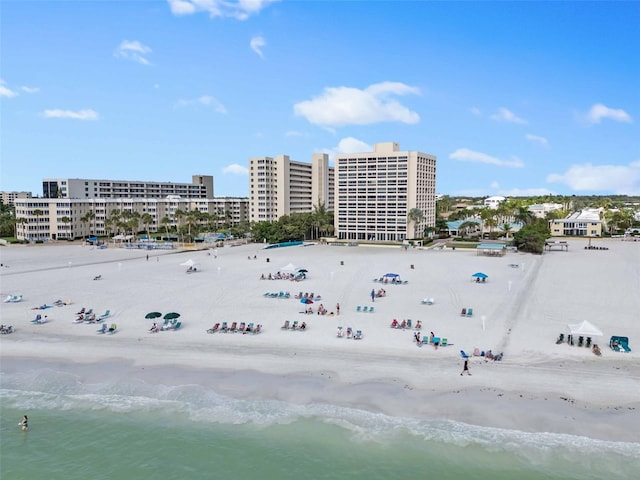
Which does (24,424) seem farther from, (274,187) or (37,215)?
(274,187)

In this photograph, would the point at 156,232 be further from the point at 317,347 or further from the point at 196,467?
the point at 196,467

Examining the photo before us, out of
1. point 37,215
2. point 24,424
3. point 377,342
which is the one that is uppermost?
point 37,215

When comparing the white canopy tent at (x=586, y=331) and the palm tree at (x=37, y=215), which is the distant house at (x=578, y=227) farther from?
the palm tree at (x=37, y=215)

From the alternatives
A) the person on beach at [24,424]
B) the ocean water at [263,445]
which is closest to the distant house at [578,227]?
the ocean water at [263,445]

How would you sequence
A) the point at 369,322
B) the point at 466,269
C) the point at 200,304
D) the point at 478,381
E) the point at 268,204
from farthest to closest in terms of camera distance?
the point at 268,204, the point at 466,269, the point at 200,304, the point at 369,322, the point at 478,381

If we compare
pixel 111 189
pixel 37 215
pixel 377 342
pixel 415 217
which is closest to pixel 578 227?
pixel 415 217

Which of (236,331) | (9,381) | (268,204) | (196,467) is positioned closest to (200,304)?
(236,331)

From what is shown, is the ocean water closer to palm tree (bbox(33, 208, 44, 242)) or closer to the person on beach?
the person on beach
